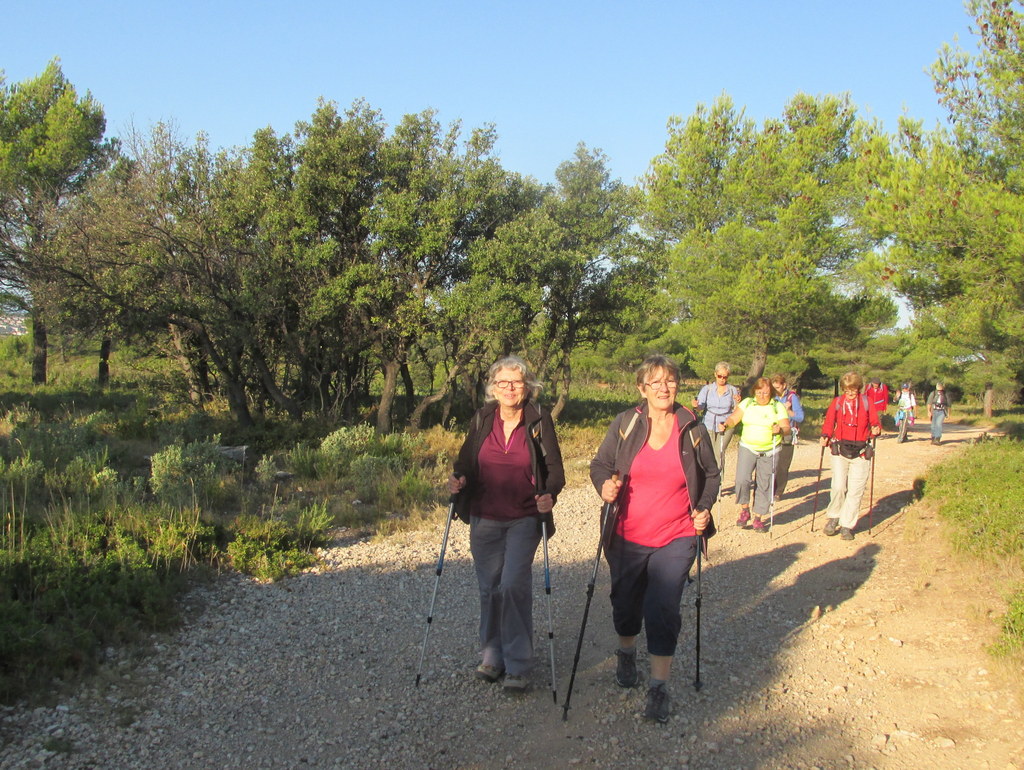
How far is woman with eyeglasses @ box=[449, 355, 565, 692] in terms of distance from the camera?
15.7 feet

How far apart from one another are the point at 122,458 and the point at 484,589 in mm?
8304

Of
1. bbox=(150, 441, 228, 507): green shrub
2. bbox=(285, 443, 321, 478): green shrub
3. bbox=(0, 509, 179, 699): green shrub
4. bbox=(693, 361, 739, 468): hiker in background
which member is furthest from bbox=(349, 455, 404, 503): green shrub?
bbox=(693, 361, 739, 468): hiker in background

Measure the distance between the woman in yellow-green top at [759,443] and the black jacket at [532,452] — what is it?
5122 millimetres

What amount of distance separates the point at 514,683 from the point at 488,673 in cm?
24

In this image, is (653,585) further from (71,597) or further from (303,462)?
(303,462)

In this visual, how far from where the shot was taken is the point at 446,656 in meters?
5.45

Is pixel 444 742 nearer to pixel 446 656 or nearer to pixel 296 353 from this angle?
pixel 446 656

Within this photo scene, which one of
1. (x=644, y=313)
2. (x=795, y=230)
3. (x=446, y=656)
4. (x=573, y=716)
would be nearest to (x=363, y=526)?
(x=446, y=656)

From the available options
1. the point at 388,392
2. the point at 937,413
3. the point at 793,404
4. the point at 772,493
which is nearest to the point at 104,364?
the point at 388,392

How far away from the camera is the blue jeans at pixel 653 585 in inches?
178

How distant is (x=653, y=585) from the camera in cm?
459

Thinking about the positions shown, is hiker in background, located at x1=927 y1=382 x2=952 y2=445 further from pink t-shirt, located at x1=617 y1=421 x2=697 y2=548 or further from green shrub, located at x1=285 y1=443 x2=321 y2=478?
pink t-shirt, located at x1=617 y1=421 x2=697 y2=548

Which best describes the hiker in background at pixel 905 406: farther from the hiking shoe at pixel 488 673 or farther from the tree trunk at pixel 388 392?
the hiking shoe at pixel 488 673

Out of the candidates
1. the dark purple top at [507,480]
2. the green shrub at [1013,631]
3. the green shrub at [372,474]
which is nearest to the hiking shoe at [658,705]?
the dark purple top at [507,480]
